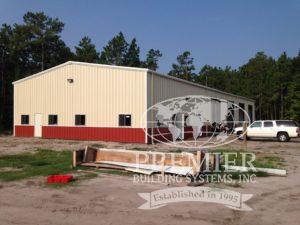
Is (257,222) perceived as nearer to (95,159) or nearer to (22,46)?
(95,159)

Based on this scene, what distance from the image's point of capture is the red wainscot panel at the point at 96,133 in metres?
28.6

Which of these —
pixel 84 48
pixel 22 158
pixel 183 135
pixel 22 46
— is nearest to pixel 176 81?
pixel 183 135

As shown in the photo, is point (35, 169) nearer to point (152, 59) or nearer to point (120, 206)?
point (120, 206)

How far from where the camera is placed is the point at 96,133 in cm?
3058

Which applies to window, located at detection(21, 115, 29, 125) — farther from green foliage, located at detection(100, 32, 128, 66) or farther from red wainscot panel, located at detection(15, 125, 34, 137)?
green foliage, located at detection(100, 32, 128, 66)

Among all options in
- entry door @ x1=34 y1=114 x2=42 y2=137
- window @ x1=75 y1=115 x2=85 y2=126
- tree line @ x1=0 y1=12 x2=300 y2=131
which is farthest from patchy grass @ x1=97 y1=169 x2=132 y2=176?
tree line @ x1=0 y1=12 x2=300 y2=131

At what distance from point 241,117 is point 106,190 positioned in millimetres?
44774

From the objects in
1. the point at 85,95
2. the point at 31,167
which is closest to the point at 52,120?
the point at 85,95

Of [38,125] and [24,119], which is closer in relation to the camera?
[38,125]

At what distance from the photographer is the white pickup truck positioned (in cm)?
3122

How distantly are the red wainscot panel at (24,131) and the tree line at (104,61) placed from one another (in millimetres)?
18402

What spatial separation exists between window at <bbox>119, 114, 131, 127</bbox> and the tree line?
2906 cm

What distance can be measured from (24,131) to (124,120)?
11402mm

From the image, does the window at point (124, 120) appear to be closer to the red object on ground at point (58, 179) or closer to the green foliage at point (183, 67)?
the red object on ground at point (58, 179)
